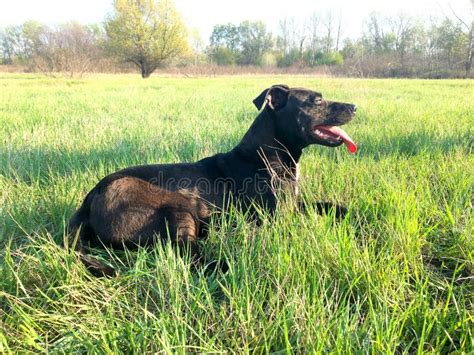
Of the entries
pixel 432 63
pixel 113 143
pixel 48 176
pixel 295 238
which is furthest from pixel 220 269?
pixel 432 63

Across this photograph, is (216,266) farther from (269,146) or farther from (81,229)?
(269,146)

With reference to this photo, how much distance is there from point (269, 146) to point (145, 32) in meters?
50.3

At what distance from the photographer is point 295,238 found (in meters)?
1.94

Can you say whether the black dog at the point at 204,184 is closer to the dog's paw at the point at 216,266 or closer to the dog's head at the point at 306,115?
the dog's head at the point at 306,115

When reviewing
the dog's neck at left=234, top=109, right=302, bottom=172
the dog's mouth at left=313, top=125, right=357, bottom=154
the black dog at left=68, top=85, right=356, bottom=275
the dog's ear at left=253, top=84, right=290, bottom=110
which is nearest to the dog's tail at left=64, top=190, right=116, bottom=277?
the black dog at left=68, top=85, right=356, bottom=275

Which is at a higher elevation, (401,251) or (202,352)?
Result: (401,251)

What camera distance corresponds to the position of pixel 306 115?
3.16m

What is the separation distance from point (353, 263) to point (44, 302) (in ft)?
5.47

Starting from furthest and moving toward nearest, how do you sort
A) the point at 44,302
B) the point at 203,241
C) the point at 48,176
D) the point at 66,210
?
the point at 48,176 < the point at 66,210 < the point at 203,241 < the point at 44,302

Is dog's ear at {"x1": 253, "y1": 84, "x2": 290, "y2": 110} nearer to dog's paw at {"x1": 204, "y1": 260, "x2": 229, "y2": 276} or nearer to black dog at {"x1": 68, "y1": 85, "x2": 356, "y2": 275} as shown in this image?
black dog at {"x1": 68, "y1": 85, "x2": 356, "y2": 275}

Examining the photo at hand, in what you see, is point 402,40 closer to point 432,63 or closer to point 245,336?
point 432,63

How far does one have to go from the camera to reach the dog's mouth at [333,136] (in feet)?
9.88

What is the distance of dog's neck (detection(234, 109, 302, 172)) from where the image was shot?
309 centimetres

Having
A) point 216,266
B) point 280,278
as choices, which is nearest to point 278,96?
point 216,266
